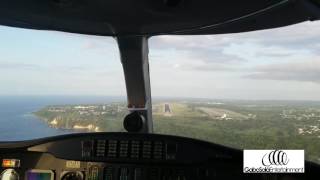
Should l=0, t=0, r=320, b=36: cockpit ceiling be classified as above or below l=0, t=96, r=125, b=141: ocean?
above

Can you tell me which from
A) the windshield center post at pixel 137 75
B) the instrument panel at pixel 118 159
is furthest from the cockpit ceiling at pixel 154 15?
the instrument panel at pixel 118 159

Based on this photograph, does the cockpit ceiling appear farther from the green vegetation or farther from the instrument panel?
the instrument panel

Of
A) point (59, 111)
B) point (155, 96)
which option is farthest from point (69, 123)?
point (155, 96)

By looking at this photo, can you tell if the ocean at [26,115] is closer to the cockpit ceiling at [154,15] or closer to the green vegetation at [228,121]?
the green vegetation at [228,121]

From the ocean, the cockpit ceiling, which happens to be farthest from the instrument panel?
the cockpit ceiling

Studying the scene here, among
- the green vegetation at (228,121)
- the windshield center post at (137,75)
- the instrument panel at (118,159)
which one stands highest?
the windshield center post at (137,75)

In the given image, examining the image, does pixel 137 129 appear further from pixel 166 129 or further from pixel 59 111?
pixel 59 111
